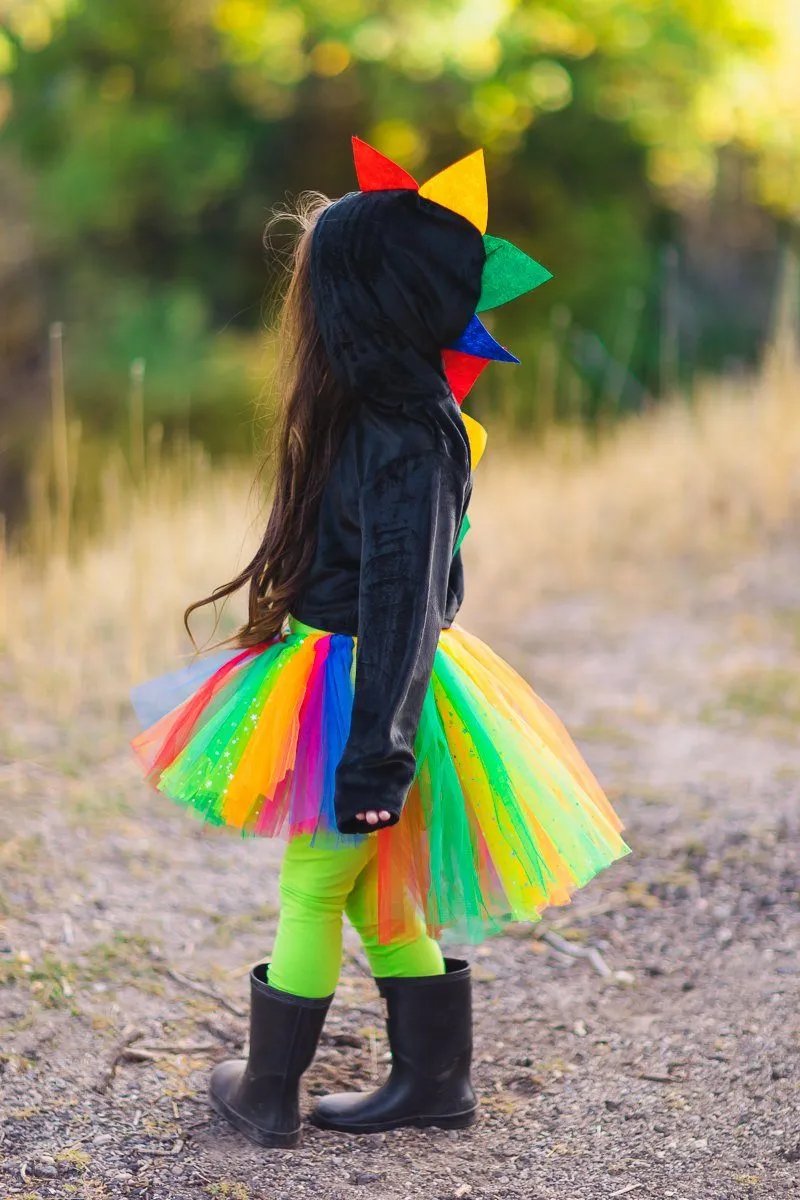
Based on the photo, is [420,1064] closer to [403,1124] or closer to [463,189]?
[403,1124]

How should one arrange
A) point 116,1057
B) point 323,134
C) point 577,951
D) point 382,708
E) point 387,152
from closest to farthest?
point 382,708
point 116,1057
point 577,951
point 387,152
point 323,134

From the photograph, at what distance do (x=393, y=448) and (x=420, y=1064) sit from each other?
923 mm

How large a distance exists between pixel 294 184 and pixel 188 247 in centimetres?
114

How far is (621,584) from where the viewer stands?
500 cm

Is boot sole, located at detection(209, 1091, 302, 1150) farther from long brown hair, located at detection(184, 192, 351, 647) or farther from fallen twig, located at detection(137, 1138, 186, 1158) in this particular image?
long brown hair, located at detection(184, 192, 351, 647)

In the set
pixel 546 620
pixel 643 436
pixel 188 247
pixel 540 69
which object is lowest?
pixel 546 620

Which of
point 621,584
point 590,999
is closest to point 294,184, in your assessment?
point 621,584

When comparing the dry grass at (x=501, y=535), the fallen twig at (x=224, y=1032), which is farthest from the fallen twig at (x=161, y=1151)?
the dry grass at (x=501, y=535)

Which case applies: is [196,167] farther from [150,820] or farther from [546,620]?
[150,820]

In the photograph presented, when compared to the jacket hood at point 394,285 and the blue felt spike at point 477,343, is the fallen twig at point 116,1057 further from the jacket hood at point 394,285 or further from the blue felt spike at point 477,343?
the blue felt spike at point 477,343

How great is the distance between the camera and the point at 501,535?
Result: 18.2ft

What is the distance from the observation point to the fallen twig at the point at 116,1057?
1939 mm

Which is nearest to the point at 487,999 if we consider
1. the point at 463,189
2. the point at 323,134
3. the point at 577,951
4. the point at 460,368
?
the point at 577,951

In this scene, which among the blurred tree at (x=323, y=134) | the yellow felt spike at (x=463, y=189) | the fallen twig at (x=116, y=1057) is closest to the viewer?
the yellow felt spike at (x=463, y=189)
